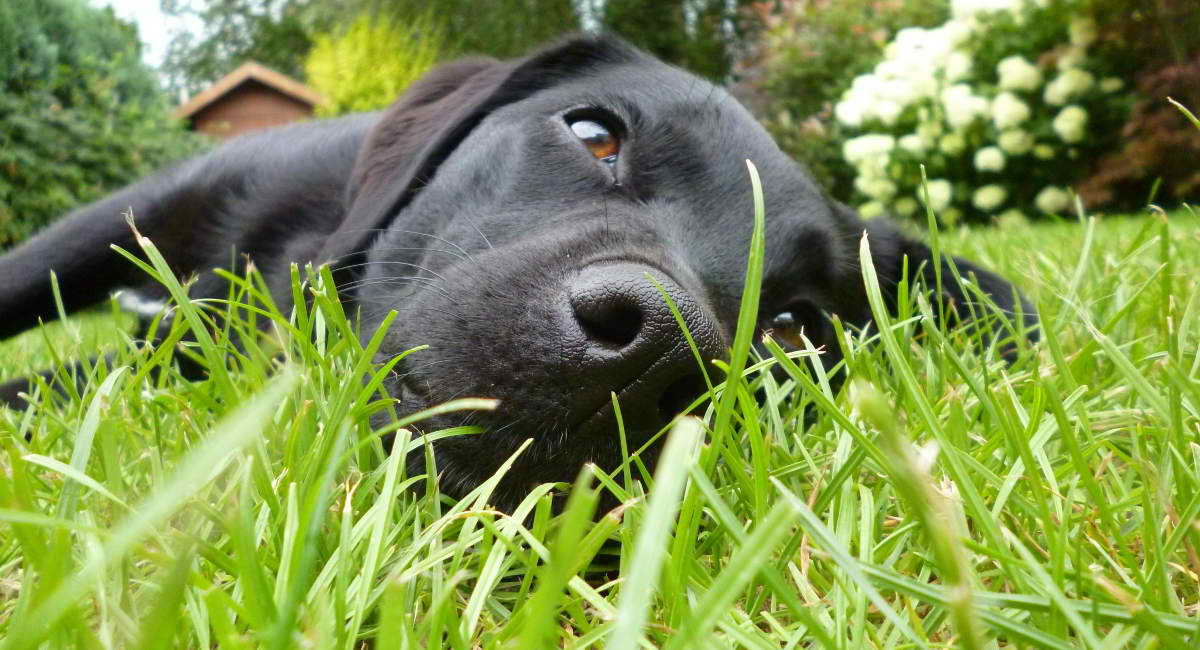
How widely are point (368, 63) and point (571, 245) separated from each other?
53.0ft

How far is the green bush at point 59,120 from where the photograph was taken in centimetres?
578

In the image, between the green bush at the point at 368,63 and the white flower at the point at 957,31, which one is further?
the green bush at the point at 368,63

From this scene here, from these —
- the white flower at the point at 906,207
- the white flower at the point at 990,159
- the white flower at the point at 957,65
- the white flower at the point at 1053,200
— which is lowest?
the white flower at the point at 906,207

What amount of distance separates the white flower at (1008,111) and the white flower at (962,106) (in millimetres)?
103

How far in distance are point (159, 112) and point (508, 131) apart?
7.70 m

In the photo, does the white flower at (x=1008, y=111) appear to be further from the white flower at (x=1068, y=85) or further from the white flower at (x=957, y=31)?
the white flower at (x=957, y=31)

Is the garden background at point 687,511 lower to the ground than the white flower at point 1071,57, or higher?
higher

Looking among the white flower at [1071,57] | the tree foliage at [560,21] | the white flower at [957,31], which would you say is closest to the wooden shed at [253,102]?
the tree foliage at [560,21]

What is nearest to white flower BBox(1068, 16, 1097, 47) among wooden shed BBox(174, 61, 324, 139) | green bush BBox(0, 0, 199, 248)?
green bush BBox(0, 0, 199, 248)

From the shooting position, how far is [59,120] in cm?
608

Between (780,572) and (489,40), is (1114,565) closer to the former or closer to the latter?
(780,572)

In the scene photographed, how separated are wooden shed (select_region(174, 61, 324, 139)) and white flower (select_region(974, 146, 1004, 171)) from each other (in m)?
14.4

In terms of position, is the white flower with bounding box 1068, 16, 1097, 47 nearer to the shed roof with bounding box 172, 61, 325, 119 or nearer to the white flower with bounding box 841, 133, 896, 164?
the white flower with bounding box 841, 133, 896, 164

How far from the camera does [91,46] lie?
6828 millimetres
